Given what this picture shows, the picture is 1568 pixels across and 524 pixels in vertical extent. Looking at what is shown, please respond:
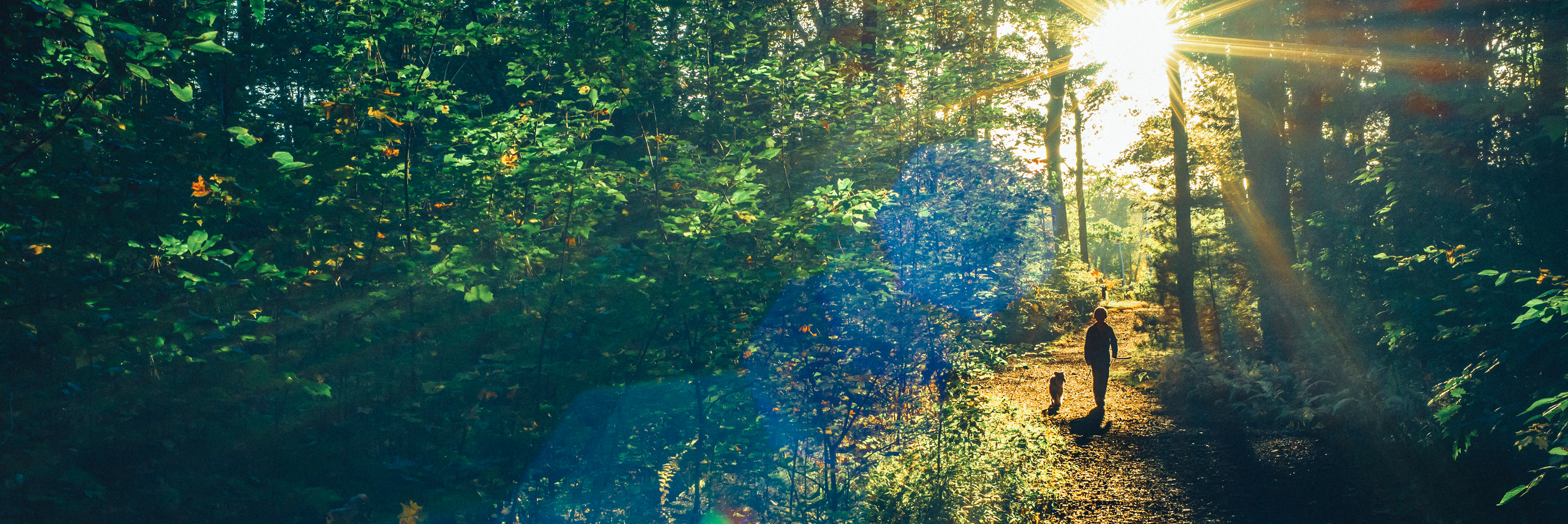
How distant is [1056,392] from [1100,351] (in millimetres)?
804

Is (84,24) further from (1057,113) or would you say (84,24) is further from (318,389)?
(1057,113)

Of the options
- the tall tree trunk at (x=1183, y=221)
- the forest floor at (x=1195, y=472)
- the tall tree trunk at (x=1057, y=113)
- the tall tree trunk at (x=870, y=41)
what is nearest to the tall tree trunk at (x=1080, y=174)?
the tall tree trunk at (x=1057, y=113)

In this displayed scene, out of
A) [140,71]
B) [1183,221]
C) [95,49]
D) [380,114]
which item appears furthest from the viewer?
[1183,221]

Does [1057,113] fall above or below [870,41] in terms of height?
above

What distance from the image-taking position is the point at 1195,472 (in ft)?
24.7

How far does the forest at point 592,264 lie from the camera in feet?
10.6

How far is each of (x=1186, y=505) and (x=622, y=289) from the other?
5.41 metres

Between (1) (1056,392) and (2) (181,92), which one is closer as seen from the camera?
(2) (181,92)

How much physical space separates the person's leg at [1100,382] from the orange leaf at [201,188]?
31.2ft

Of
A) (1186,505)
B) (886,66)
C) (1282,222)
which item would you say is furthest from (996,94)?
(1282,222)

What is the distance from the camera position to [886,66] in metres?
5.85

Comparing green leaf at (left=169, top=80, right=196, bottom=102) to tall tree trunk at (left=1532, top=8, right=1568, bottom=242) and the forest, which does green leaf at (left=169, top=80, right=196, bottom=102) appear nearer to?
the forest

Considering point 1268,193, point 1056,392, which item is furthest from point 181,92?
point 1268,193

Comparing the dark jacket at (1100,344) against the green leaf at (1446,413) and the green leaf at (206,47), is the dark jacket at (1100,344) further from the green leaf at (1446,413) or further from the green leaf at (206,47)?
the green leaf at (206,47)
